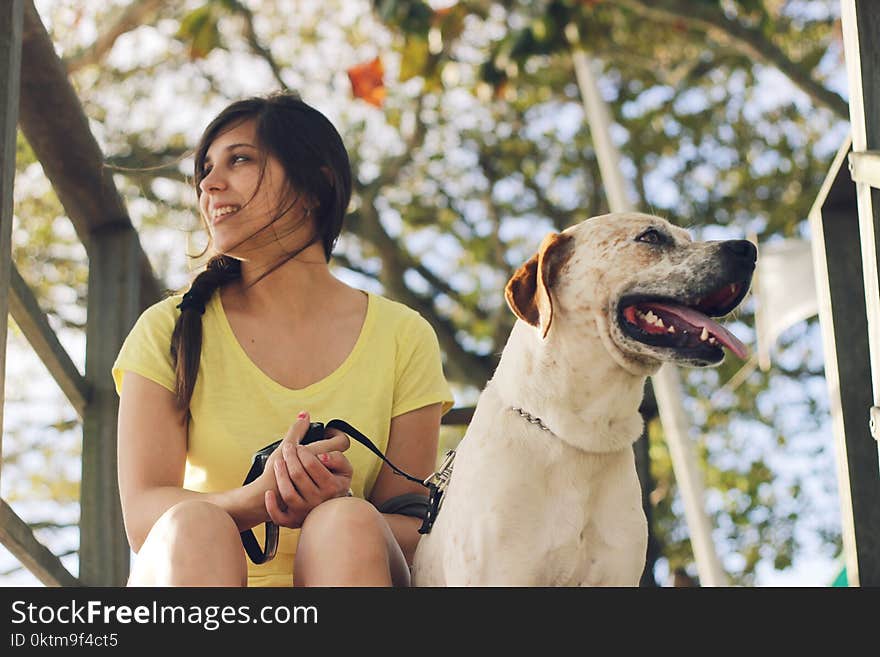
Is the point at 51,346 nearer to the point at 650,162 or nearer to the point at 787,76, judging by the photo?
the point at 787,76

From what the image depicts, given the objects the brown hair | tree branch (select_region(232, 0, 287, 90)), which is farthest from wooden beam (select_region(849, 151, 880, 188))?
tree branch (select_region(232, 0, 287, 90))

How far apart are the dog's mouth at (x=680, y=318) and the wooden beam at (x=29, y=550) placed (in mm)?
1128

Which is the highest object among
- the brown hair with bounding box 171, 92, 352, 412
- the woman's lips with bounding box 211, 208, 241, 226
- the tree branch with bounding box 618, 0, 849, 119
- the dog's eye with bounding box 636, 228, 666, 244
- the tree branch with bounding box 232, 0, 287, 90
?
the tree branch with bounding box 232, 0, 287, 90

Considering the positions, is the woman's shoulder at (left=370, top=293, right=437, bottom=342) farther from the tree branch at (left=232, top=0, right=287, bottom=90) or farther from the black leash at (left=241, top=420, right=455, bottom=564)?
the tree branch at (left=232, top=0, right=287, bottom=90)

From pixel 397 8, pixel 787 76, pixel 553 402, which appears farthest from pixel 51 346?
pixel 787 76

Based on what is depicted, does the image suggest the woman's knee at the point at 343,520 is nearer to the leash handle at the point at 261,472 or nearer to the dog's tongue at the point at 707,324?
the leash handle at the point at 261,472

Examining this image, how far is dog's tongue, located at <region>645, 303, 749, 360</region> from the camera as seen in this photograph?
2090mm

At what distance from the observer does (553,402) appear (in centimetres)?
217

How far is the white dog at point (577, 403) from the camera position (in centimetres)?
208

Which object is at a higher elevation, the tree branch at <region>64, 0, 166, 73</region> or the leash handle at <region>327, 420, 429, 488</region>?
the tree branch at <region>64, 0, 166, 73</region>

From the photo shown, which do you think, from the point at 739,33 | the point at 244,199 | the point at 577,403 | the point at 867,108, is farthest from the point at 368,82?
the point at 867,108

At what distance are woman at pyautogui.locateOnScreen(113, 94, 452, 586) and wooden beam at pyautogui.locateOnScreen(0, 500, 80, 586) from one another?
189mm

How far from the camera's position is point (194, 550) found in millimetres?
1914
